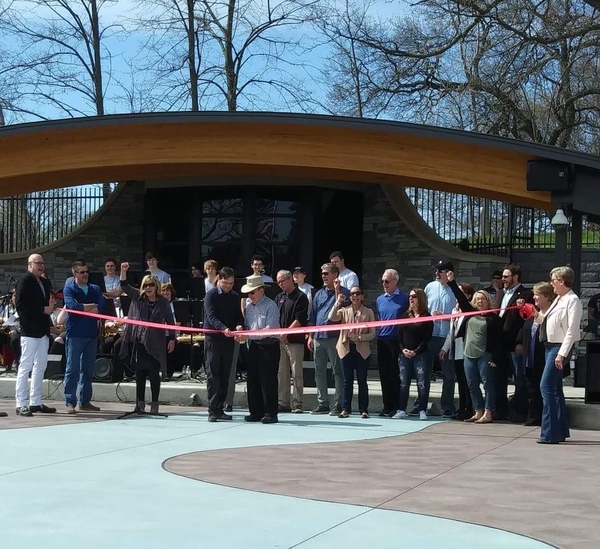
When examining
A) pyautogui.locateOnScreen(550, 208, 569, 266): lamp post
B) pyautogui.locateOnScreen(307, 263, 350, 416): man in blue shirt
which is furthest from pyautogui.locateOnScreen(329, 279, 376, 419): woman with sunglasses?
pyautogui.locateOnScreen(550, 208, 569, 266): lamp post

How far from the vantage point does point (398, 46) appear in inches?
1166

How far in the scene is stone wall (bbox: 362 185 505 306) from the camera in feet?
63.1

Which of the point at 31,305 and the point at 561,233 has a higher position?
the point at 561,233

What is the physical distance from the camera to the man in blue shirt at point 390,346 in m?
13.4

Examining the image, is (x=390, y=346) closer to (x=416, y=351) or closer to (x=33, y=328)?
(x=416, y=351)

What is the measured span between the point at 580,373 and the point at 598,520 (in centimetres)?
800

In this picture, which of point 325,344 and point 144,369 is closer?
point 144,369

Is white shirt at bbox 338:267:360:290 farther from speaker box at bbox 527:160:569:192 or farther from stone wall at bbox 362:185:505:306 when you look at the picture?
stone wall at bbox 362:185:505:306

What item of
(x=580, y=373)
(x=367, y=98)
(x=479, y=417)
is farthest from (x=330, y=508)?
(x=367, y=98)

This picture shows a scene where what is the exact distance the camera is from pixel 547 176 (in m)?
14.1

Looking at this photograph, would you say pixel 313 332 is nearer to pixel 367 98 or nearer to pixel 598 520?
pixel 598 520

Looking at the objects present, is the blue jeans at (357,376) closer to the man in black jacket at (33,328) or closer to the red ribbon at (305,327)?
the red ribbon at (305,327)

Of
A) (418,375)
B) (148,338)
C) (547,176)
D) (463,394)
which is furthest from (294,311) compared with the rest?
(547,176)

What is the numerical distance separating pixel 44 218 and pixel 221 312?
35.9 ft
